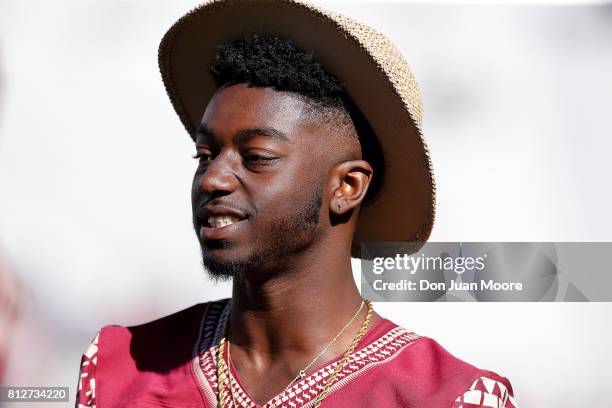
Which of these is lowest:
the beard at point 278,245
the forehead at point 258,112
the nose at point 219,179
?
the beard at point 278,245

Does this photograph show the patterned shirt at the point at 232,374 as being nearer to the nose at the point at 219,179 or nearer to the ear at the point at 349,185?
the ear at the point at 349,185

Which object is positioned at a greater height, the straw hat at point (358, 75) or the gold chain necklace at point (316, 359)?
the straw hat at point (358, 75)

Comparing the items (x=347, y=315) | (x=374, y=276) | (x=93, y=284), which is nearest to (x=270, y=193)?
(x=347, y=315)

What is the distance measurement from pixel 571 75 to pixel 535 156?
30cm

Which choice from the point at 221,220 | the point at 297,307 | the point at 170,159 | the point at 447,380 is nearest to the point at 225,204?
the point at 221,220

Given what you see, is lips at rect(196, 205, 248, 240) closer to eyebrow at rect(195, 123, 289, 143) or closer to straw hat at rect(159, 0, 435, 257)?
eyebrow at rect(195, 123, 289, 143)

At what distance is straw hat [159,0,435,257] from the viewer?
5.93 ft

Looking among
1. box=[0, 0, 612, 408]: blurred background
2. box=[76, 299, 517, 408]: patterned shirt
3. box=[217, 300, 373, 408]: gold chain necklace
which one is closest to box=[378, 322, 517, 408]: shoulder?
box=[76, 299, 517, 408]: patterned shirt

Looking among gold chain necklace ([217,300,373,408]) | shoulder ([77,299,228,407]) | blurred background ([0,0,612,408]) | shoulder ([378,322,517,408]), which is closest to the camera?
shoulder ([378,322,517,408])

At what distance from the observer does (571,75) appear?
287 centimetres

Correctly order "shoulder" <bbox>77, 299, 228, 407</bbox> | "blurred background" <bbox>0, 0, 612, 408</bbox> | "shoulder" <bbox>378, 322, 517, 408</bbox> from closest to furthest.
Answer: "shoulder" <bbox>378, 322, 517, 408</bbox> < "shoulder" <bbox>77, 299, 228, 407</bbox> < "blurred background" <bbox>0, 0, 612, 408</bbox>

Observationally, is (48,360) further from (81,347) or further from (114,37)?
(114,37)

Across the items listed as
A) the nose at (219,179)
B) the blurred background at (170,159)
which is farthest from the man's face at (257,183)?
the blurred background at (170,159)

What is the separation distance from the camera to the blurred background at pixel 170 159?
2811mm
